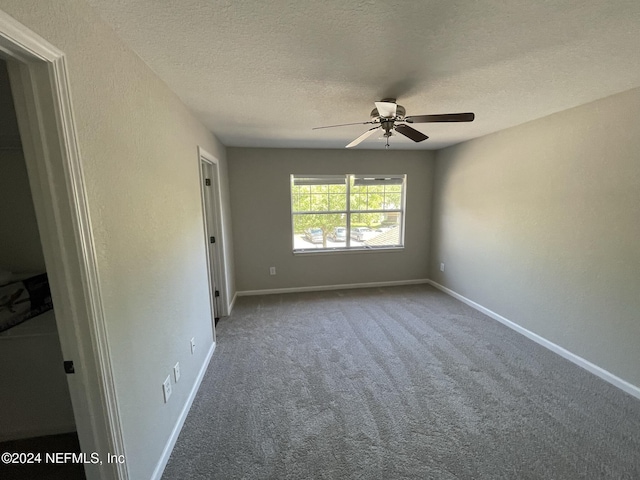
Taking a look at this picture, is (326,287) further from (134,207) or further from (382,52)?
(382,52)

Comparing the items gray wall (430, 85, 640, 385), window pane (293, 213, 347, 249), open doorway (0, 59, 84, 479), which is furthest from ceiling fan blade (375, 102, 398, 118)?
window pane (293, 213, 347, 249)

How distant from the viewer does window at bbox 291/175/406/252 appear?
4.11m

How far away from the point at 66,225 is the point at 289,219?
125 inches

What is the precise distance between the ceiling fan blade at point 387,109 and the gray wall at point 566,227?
70.0 inches

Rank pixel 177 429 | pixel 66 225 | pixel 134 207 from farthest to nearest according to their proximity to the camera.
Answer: pixel 177 429 → pixel 134 207 → pixel 66 225

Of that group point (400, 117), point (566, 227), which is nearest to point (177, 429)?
point (400, 117)

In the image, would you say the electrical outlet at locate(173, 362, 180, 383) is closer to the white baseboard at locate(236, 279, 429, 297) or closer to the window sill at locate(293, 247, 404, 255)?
the white baseboard at locate(236, 279, 429, 297)

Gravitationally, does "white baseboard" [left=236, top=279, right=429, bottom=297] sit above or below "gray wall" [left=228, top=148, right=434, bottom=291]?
below

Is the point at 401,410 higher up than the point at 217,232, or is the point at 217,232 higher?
the point at 217,232

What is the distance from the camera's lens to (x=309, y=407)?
6.20 ft

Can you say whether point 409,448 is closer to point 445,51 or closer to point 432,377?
point 432,377

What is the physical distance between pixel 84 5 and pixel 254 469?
7.57 feet

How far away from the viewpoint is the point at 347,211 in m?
4.24

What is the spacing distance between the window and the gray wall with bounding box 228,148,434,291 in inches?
4.9
